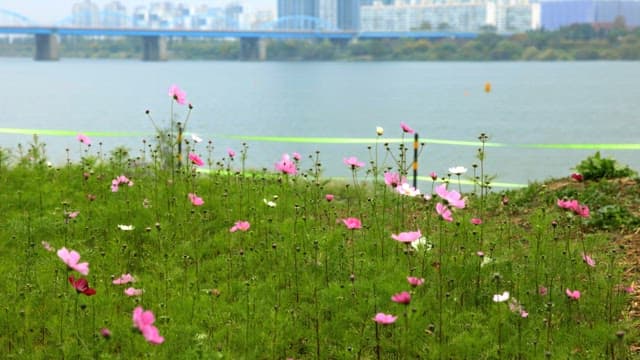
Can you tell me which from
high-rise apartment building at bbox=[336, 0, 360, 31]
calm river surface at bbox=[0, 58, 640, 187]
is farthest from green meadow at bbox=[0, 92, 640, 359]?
high-rise apartment building at bbox=[336, 0, 360, 31]

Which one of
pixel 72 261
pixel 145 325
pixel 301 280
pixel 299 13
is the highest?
pixel 299 13

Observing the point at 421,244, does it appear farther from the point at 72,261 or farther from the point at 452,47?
the point at 452,47

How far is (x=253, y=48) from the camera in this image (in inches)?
4003

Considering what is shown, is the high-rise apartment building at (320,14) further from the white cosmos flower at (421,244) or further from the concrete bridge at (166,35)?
the white cosmos flower at (421,244)

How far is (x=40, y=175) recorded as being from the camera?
8117 mm

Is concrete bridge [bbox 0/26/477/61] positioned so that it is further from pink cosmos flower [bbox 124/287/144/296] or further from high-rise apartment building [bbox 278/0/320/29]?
pink cosmos flower [bbox 124/287/144/296]

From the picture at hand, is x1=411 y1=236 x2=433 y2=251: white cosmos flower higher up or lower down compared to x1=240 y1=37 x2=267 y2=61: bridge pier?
lower down

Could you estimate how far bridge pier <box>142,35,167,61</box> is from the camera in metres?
96.3

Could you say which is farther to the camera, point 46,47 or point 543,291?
point 46,47

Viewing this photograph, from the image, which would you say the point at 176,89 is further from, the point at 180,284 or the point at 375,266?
the point at 375,266

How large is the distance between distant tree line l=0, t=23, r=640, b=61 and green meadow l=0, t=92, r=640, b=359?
10201cm

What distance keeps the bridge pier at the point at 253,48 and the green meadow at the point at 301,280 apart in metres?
91.7

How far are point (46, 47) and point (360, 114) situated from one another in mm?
59819

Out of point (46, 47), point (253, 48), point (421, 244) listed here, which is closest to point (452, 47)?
point (253, 48)
